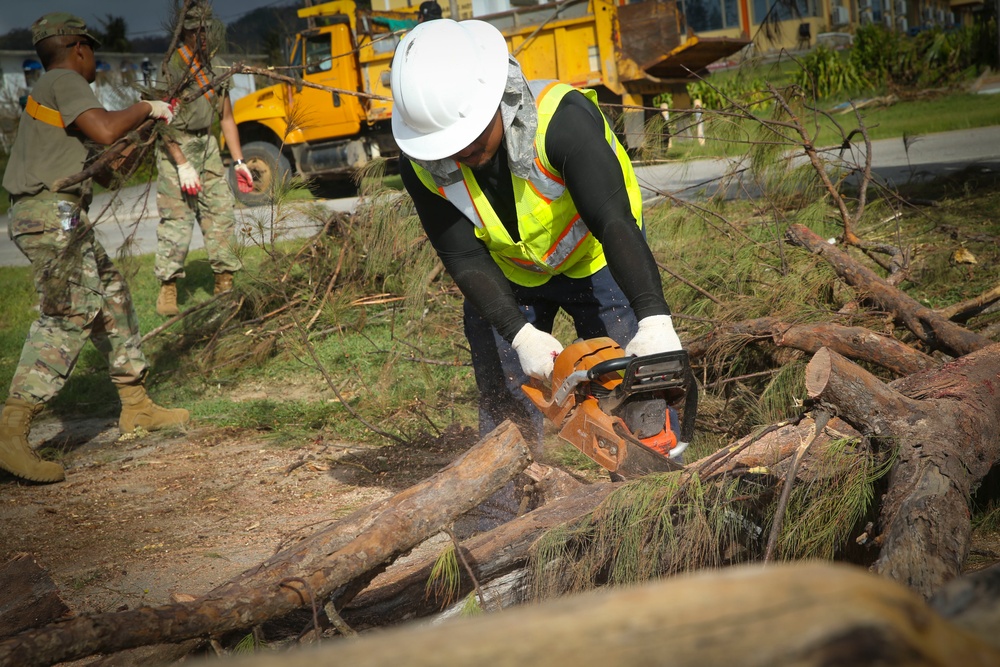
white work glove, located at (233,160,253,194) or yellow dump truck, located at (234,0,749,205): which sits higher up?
yellow dump truck, located at (234,0,749,205)

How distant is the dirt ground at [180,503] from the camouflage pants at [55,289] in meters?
0.51

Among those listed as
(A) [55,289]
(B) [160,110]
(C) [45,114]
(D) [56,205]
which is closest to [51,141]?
(C) [45,114]

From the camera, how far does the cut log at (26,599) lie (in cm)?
193

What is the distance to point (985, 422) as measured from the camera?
6.67 ft

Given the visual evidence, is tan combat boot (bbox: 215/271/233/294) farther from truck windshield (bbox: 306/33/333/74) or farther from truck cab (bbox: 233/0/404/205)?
truck windshield (bbox: 306/33/333/74)

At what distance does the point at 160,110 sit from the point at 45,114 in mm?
571

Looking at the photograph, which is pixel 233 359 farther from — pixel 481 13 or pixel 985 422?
pixel 481 13

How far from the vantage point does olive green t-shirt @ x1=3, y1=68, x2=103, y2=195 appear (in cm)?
393

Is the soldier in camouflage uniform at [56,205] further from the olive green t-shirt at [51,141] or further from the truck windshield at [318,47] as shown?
the truck windshield at [318,47]

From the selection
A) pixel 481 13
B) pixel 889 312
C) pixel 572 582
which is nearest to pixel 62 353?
pixel 572 582

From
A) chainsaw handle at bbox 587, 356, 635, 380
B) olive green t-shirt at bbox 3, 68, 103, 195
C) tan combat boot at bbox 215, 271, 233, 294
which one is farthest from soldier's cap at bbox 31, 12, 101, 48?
chainsaw handle at bbox 587, 356, 635, 380

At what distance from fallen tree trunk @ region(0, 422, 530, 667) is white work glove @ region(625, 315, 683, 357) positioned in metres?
0.46

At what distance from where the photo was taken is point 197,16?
3947mm

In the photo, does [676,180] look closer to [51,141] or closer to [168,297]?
[51,141]
